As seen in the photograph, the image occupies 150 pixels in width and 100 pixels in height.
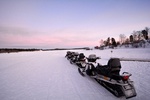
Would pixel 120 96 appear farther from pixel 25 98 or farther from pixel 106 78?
pixel 25 98

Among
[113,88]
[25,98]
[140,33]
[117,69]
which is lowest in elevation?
[25,98]

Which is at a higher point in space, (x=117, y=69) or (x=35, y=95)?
(x=117, y=69)

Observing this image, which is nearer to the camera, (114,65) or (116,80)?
(116,80)

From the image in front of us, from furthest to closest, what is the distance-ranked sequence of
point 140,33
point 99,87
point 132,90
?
point 140,33
point 99,87
point 132,90

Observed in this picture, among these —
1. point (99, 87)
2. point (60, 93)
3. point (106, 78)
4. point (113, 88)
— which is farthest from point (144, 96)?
point (60, 93)

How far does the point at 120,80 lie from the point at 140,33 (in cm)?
10497

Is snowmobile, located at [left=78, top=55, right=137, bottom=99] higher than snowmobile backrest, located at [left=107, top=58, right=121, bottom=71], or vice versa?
snowmobile backrest, located at [left=107, top=58, right=121, bottom=71]

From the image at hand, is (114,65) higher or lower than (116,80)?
higher

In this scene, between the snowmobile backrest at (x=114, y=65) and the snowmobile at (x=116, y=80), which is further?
the snowmobile backrest at (x=114, y=65)

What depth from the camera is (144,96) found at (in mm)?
4500

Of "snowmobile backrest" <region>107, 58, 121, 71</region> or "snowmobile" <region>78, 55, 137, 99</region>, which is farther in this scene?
"snowmobile backrest" <region>107, 58, 121, 71</region>

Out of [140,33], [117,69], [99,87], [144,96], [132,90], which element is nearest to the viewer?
[132,90]

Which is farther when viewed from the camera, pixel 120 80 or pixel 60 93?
pixel 60 93

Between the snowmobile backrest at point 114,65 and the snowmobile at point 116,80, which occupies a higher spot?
the snowmobile backrest at point 114,65
